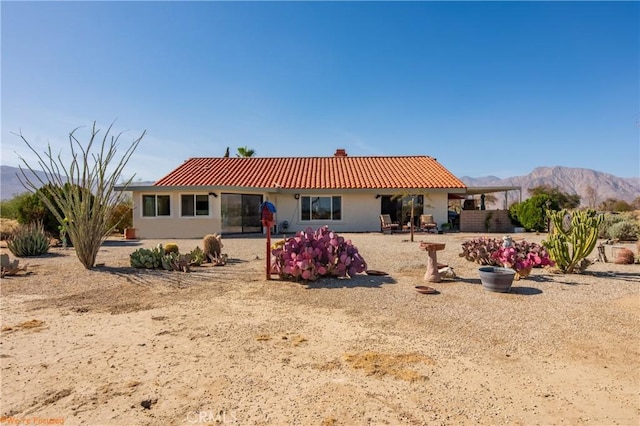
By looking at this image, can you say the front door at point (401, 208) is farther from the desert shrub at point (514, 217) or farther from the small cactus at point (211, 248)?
the small cactus at point (211, 248)

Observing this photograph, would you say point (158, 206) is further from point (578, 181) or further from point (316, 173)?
point (578, 181)

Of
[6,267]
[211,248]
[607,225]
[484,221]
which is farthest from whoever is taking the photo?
[484,221]

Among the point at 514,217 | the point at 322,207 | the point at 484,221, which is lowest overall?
the point at 484,221

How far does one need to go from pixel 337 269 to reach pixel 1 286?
6700 mm

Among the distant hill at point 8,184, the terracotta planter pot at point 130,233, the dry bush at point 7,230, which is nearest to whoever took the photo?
the dry bush at point 7,230

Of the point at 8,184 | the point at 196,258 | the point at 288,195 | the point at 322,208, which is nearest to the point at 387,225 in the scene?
the point at 322,208

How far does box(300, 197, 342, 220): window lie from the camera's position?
20875mm

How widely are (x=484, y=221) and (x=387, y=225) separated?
236 inches

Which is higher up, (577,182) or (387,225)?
(577,182)

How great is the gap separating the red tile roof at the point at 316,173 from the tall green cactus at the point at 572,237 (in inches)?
475

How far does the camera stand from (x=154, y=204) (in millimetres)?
18156

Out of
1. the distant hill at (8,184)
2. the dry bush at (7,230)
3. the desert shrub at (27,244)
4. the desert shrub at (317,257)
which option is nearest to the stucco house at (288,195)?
the dry bush at (7,230)

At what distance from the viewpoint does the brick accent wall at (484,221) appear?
801 inches

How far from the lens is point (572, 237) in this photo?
793 cm
